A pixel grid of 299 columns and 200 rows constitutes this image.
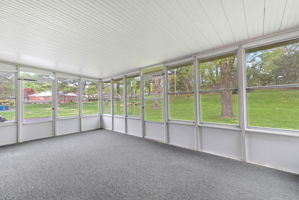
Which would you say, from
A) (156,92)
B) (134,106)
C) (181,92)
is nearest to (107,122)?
(134,106)

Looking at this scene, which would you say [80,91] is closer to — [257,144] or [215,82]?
[215,82]

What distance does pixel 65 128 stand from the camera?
217 inches

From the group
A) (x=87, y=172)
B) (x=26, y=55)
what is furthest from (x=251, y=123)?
(x=26, y=55)

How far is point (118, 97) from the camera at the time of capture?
6086 millimetres

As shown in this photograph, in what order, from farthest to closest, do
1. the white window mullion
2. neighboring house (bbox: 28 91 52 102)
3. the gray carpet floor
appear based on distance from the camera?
neighboring house (bbox: 28 91 52 102) < the white window mullion < the gray carpet floor

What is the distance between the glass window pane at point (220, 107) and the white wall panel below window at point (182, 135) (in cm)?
49

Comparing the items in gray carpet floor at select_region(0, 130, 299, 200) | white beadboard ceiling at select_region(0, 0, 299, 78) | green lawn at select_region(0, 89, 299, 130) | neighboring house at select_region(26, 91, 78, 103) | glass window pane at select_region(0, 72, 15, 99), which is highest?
white beadboard ceiling at select_region(0, 0, 299, 78)

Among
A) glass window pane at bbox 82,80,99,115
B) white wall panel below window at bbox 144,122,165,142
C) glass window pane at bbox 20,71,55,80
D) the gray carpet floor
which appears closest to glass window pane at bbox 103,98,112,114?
glass window pane at bbox 82,80,99,115

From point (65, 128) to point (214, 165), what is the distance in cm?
554

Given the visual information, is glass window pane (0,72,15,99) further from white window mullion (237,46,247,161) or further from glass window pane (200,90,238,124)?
white window mullion (237,46,247,161)

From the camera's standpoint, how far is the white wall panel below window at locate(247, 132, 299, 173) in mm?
2426

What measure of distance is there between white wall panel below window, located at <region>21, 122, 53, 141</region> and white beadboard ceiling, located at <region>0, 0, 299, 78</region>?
2.57 m

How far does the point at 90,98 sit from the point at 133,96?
98.7 inches

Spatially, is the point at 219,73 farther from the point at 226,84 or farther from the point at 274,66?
the point at 274,66
